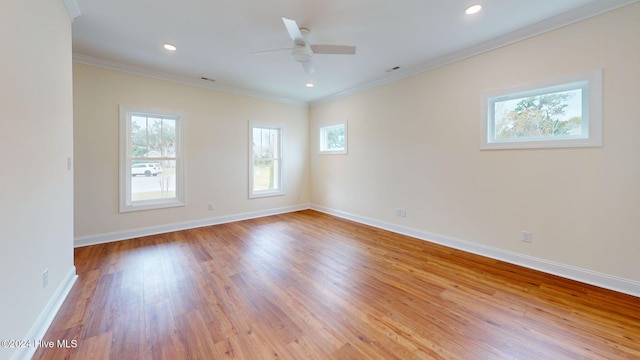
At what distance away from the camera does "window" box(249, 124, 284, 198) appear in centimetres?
537

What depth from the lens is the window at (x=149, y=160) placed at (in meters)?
3.91

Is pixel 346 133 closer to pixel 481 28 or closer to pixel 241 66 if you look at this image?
pixel 241 66

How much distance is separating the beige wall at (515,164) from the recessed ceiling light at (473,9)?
0.86m

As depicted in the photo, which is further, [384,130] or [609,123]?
[384,130]

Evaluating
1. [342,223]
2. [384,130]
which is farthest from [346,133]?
[342,223]

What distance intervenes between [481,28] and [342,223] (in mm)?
3629

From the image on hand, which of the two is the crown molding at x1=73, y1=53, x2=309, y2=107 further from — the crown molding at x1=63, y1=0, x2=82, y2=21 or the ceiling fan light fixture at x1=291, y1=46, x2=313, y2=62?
the ceiling fan light fixture at x1=291, y1=46, x2=313, y2=62

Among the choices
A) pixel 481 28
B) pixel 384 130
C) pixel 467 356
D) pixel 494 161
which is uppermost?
pixel 481 28

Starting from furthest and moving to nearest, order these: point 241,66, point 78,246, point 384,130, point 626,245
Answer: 1. point 384,130
2. point 241,66
3. point 78,246
4. point 626,245

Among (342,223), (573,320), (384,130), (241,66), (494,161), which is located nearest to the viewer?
(573,320)

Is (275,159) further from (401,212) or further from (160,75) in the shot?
(401,212)

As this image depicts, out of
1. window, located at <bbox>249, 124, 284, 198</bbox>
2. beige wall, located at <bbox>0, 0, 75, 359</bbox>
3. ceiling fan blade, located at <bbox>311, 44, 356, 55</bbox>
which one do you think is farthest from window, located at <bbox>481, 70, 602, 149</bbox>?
beige wall, located at <bbox>0, 0, 75, 359</bbox>

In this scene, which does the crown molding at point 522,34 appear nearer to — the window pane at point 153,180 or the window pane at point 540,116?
the window pane at point 540,116

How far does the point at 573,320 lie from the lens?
6.17ft
